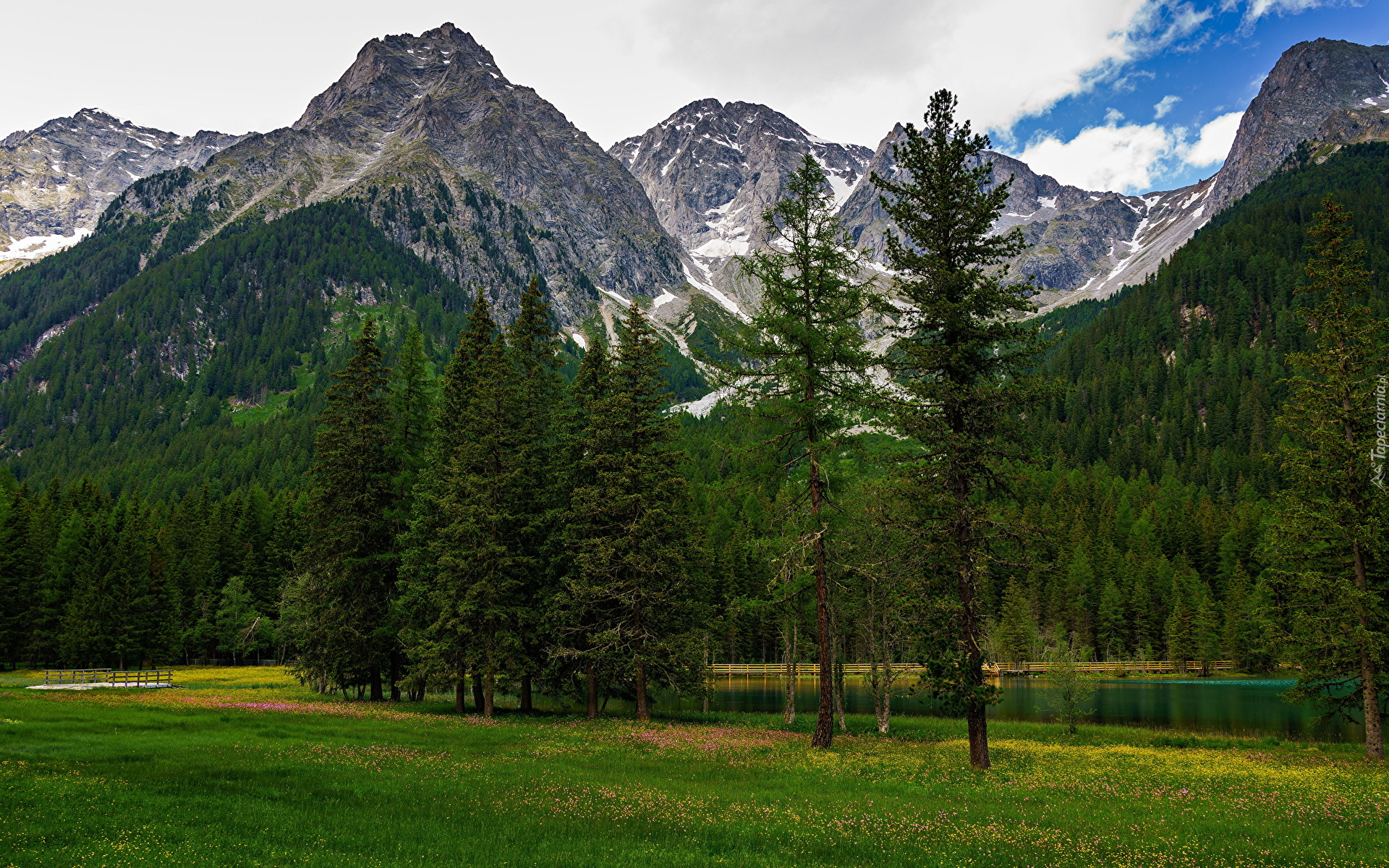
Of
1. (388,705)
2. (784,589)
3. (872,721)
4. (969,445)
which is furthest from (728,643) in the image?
(969,445)

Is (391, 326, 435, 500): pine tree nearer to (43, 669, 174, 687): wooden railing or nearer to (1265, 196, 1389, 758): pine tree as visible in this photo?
(43, 669, 174, 687): wooden railing

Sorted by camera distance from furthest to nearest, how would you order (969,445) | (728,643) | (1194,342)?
(1194,342) → (728,643) → (969,445)

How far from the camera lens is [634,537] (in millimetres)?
33688

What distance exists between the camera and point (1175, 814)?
51.5ft

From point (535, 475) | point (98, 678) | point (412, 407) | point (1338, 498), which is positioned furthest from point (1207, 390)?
point (98, 678)

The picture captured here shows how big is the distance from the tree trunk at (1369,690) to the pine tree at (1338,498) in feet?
0.12

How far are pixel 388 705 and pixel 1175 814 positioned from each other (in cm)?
3608

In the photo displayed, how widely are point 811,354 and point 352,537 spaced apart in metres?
27.2

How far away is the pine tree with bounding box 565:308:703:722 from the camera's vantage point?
3334 centimetres

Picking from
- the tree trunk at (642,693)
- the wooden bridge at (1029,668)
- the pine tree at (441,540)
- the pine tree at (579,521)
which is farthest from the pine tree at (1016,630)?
the pine tree at (441,540)

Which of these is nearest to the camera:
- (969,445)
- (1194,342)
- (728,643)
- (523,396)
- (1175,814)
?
(1175,814)

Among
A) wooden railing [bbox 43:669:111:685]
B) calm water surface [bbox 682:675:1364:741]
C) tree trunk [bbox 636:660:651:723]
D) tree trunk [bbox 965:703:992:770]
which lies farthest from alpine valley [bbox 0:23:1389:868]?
calm water surface [bbox 682:675:1364:741]

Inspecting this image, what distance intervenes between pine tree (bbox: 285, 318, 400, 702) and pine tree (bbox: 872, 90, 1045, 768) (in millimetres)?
29068

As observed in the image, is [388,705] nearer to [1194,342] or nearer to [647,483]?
[647,483]
